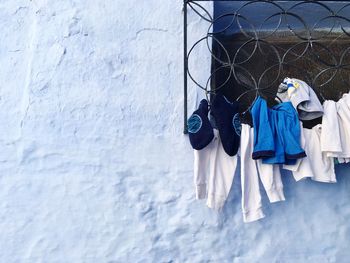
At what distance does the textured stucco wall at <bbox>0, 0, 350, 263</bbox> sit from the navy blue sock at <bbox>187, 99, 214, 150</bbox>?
0.67 feet

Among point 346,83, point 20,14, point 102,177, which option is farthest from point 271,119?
point 20,14

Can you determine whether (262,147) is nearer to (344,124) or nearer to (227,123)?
(227,123)

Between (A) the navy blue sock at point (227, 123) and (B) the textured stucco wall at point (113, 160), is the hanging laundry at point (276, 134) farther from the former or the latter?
(B) the textured stucco wall at point (113, 160)

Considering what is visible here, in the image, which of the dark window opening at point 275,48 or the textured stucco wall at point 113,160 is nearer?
the textured stucco wall at point 113,160

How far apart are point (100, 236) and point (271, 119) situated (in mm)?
989

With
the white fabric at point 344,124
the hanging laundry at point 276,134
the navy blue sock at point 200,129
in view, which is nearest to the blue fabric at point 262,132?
the hanging laundry at point 276,134

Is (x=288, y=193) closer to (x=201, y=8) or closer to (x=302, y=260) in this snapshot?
(x=302, y=260)

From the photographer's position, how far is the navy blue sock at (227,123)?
8.32ft

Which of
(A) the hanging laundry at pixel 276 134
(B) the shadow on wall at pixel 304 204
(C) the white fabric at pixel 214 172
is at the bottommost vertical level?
(B) the shadow on wall at pixel 304 204

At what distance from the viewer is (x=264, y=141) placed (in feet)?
8.30

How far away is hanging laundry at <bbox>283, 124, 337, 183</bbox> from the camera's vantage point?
2.60 meters

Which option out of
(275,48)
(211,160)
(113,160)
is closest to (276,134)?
(211,160)

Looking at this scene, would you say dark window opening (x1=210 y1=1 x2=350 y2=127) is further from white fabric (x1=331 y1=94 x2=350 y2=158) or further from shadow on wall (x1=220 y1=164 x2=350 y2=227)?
shadow on wall (x1=220 y1=164 x2=350 y2=227)

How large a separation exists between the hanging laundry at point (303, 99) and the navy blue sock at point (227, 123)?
29cm
